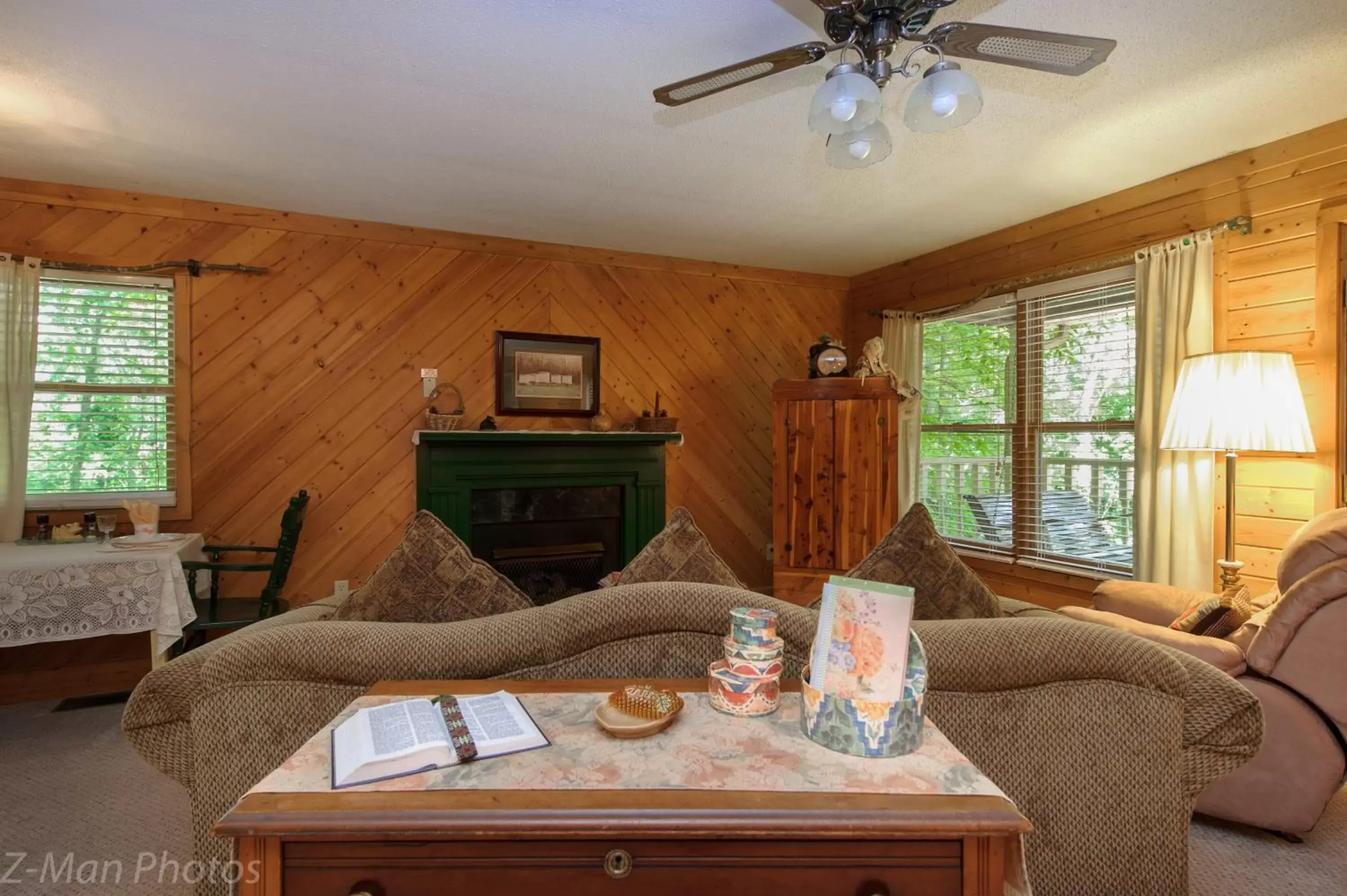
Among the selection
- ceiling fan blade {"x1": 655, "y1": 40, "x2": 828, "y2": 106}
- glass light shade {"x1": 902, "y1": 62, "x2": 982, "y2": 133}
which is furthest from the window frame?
glass light shade {"x1": 902, "y1": 62, "x2": 982, "y2": 133}

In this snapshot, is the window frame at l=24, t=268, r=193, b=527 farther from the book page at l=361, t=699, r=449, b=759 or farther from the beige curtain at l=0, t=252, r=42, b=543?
the book page at l=361, t=699, r=449, b=759

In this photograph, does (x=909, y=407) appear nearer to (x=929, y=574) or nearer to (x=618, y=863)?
(x=929, y=574)

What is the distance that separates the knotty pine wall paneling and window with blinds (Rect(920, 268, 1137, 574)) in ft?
0.94

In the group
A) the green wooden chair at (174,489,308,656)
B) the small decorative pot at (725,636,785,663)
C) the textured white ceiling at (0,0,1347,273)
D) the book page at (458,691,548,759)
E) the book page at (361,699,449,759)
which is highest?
the textured white ceiling at (0,0,1347,273)

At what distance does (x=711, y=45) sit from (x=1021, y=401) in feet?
9.55

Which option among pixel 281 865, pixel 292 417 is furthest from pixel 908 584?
pixel 292 417

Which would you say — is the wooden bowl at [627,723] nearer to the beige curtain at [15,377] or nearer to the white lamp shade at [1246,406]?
the white lamp shade at [1246,406]

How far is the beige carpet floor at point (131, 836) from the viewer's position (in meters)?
1.88

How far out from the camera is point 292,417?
3.86 meters

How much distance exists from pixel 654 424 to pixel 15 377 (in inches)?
132

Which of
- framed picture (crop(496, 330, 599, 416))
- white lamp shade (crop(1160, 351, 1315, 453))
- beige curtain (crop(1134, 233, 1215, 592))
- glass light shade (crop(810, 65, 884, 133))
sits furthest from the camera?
framed picture (crop(496, 330, 599, 416))

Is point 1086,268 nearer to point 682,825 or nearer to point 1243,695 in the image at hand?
point 1243,695

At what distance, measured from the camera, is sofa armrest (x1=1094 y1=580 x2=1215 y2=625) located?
2537 mm

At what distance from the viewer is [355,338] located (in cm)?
Answer: 400
